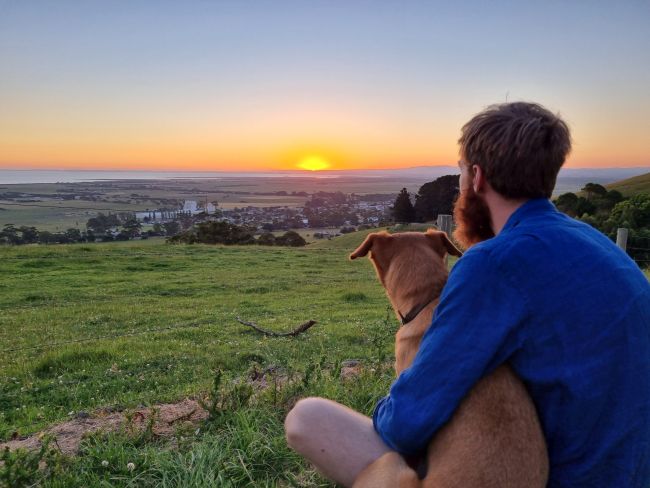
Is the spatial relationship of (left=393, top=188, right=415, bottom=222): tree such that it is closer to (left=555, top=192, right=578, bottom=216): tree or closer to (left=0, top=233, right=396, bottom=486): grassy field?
(left=555, top=192, right=578, bottom=216): tree

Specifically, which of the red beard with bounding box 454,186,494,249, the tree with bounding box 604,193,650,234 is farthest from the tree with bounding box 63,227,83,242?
the red beard with bounding box 454,186,494,249

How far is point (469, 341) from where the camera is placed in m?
1.63

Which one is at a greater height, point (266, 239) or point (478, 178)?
point (478, 178)

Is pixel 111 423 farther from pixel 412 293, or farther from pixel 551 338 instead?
pixel 551 338

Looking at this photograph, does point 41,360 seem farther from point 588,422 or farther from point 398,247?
point 588,422

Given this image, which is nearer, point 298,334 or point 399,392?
point 399,392

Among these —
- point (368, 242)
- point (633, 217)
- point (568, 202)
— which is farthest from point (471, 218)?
point (568, 202)

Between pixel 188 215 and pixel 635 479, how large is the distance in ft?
175

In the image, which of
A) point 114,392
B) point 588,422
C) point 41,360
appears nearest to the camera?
point 588,422

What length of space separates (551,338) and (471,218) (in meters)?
0.84

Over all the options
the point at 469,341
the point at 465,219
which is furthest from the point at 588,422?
the point at 465,219

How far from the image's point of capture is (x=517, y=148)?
1873 mm

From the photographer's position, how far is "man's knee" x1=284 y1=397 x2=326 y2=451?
7.80 ft

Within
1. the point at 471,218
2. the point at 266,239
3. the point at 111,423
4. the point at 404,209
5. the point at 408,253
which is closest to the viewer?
the point at 471,218
